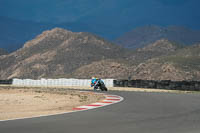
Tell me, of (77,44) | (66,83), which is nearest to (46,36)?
(77,44)

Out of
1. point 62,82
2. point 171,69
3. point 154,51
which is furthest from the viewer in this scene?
point 154,51

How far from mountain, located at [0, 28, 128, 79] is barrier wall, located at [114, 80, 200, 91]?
150ft

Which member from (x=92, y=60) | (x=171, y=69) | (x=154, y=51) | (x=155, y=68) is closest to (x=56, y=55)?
(x=92, y=60)

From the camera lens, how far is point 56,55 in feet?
320

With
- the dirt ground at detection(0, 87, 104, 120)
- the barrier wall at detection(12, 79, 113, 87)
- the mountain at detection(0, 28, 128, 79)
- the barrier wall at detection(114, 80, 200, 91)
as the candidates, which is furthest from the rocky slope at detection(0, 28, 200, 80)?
the dirt ground at detection(0, 87, 104, 120)

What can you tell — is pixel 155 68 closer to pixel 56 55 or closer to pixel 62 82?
pixel 62 82

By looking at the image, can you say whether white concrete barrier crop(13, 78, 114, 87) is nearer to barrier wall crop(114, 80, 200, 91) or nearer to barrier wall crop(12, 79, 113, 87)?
barrier wall crop(12, 79, 113, 87)

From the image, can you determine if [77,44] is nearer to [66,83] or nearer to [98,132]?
[66,83]

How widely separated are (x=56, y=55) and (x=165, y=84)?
229 ft

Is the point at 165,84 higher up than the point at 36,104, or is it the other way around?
the point at 165,84

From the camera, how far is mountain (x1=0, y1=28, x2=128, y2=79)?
88.6 metres

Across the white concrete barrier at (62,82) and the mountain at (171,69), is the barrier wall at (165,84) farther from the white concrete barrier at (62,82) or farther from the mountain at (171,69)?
the mountain at (171,69)

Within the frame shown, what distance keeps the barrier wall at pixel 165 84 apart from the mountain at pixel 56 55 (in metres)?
45.6

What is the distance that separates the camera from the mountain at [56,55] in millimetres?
88625
